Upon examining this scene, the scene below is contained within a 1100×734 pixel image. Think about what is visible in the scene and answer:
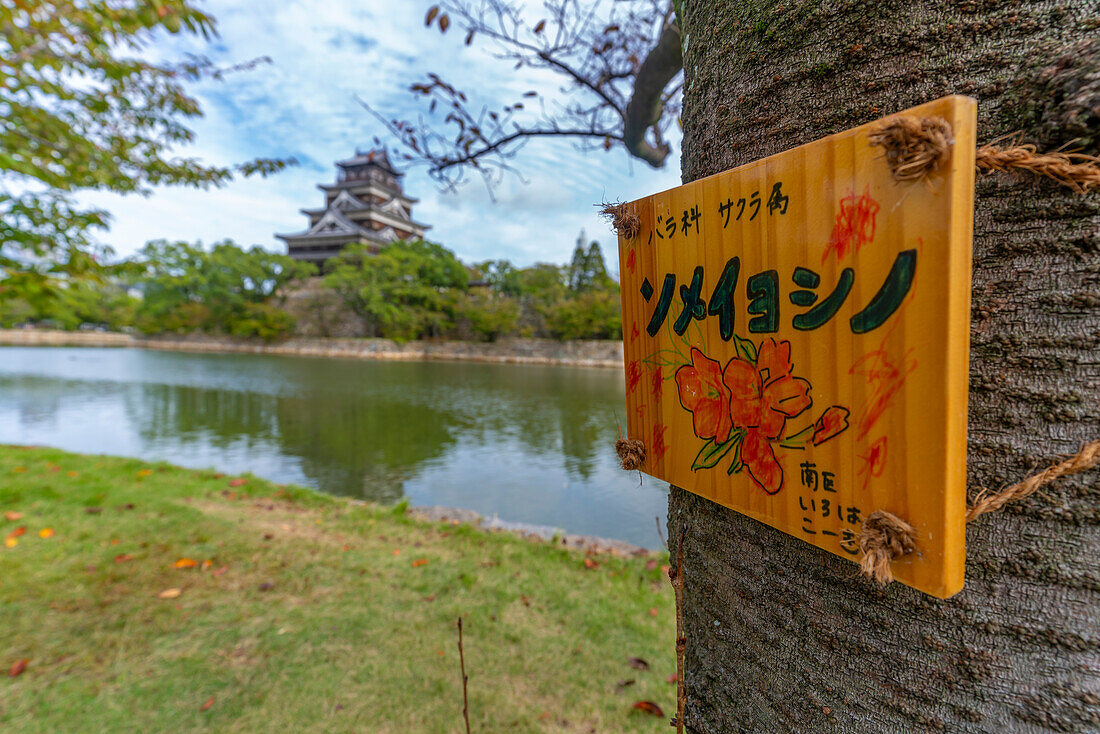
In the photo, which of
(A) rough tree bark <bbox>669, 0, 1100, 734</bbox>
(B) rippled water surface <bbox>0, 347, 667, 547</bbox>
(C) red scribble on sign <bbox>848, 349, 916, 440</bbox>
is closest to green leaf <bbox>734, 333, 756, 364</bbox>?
(C) red scribble on sign <bbox>848, 349, 916, 440</bbox>

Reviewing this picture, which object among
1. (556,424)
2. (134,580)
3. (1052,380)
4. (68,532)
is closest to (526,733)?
(1052,380)

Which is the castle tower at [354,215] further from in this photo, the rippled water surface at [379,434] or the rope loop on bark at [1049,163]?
the rope loop on bark at [1049,163]

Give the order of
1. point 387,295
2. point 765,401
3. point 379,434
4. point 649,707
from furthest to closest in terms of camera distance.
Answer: point 387,295 < point 379,434 < point 649,707 < point 765,401

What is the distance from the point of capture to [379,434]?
7152 mm

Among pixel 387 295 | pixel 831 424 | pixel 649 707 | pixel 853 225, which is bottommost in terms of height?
pixel 649 707

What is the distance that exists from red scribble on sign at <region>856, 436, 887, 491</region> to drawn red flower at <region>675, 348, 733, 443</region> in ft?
0.50

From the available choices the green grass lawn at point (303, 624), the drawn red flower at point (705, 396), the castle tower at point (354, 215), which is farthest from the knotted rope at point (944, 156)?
the castle tower at point (354, 215)

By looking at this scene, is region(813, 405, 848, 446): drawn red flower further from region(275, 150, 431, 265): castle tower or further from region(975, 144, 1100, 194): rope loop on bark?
region(275, 150, 431, 265): castle tower

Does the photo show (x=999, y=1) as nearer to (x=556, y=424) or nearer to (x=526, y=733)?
(x=526, y=733)

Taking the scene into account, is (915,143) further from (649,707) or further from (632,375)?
(649,707)

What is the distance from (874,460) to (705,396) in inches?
8.1

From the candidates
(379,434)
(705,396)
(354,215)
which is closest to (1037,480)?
(705,396)

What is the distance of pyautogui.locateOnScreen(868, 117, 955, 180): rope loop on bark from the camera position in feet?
1.26

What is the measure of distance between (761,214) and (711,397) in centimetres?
23
